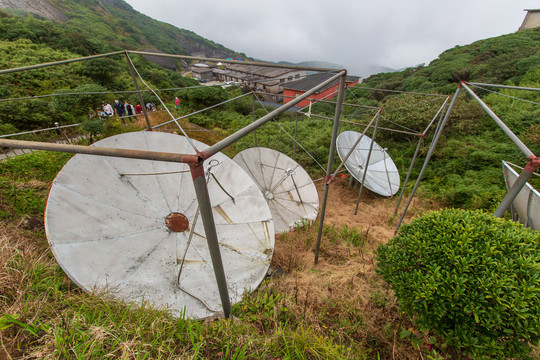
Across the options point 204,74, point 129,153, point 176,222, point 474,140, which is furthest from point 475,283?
point 204,74

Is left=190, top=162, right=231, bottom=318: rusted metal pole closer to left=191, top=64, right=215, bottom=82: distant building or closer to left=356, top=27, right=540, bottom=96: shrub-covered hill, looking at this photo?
left=356, top=27, right=540, bottom=96: shrub-covered hill

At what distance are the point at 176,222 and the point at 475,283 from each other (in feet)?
14.6

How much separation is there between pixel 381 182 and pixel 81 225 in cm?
1115

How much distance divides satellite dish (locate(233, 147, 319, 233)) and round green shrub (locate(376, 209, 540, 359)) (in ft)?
16.2

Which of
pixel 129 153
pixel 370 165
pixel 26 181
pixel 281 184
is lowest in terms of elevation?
pixel 281 184

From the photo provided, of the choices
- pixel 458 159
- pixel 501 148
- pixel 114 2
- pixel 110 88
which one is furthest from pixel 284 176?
pixel 114 2

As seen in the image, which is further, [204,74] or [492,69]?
[204,74]

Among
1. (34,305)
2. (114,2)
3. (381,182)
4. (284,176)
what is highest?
(114,2)

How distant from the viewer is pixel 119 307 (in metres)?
2.64

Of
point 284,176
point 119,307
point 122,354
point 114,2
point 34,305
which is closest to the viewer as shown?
point 122,354

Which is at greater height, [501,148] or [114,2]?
[114,2]

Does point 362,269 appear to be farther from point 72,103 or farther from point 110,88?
point 110,88

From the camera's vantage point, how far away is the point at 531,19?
40.0m

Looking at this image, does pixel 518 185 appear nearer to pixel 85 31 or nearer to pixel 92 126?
pixel 92 126
